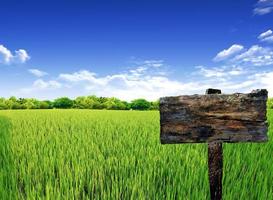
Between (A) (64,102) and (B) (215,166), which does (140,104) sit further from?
(B) (215,166)

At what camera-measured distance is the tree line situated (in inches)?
800

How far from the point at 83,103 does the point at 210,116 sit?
61.6 feet

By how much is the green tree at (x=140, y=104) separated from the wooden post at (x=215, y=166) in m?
18.3

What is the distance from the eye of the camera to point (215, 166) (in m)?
2.18

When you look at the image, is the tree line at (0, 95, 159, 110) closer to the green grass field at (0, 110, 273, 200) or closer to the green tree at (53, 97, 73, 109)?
the green tree at (53, 97, 73, 109)

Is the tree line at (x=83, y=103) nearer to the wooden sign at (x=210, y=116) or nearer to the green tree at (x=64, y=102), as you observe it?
the green tree at (x=64, y=102)

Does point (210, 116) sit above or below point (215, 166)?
above

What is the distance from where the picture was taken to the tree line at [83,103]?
66.7 ft

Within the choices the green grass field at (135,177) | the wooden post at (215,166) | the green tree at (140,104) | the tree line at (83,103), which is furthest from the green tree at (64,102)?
the wooden post at (215,166)

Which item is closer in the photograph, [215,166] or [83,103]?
[215,166]

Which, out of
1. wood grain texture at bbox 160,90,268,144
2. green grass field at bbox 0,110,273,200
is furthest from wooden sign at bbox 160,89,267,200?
green grass field at bbox 0,110,273,200

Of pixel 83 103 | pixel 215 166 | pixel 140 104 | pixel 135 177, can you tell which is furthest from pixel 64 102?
pixel 215 166

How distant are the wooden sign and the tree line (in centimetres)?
1796

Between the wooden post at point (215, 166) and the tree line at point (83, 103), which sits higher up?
the tree line at point (83, 103)
